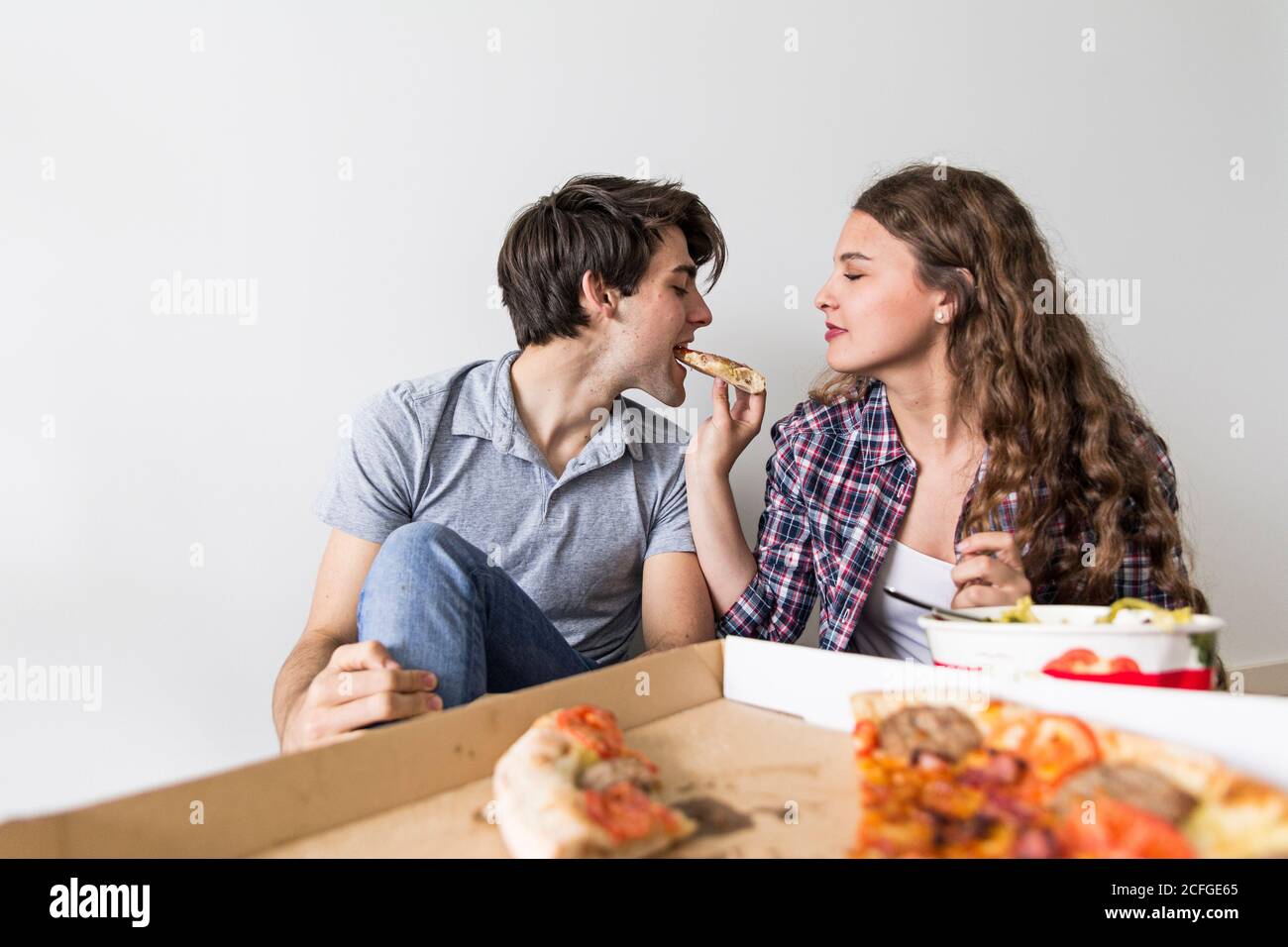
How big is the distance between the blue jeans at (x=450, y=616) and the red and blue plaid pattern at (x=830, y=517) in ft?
1.38

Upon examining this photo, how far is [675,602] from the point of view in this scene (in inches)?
60.9

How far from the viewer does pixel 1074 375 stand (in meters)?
1.53

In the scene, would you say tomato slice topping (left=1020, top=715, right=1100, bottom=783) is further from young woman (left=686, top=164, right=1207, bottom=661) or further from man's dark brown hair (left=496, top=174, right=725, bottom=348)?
man's dark brown hair (left=496, top=174, right=725, bottom=348)

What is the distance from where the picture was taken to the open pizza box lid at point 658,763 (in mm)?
595

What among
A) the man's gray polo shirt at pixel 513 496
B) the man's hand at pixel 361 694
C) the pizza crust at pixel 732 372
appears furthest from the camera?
the pizza crust at pixel 732 372

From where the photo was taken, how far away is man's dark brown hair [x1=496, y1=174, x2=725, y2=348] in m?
1.66

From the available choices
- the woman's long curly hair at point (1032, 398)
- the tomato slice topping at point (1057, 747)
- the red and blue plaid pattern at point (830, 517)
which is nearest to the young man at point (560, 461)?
the red and blue plaid pattern at point (830, 517)

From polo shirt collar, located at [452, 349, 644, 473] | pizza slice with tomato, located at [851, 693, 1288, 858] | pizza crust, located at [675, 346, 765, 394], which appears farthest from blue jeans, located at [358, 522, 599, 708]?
pizza crust, located at [675, 346, 765, 394]

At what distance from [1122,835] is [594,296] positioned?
1.27 meters

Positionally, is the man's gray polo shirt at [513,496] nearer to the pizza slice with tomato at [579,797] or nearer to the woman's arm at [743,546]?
the woman's arm at [743,546]

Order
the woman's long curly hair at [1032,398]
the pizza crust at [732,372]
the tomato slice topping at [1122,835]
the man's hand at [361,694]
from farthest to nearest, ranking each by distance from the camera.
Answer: the pizza crust at [732,372]
the woman's long curly hair at [1032,398]
the man's hand at [361,694]
the tomato slice topping at [1122,835]

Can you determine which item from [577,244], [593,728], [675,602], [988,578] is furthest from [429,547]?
[577,244]

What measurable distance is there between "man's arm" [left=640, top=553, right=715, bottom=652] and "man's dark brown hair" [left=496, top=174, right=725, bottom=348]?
0.42 metres

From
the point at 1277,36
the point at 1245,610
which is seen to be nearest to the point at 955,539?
the point at 1245,610
